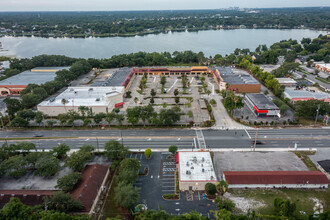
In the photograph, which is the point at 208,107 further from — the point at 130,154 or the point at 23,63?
the point at 23,63

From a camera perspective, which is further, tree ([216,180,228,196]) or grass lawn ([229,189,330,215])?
A: tree ([216,180,228,196])

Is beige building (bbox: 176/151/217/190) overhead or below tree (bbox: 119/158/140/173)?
below

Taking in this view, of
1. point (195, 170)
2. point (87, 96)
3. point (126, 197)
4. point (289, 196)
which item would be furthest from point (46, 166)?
point (289, 196)

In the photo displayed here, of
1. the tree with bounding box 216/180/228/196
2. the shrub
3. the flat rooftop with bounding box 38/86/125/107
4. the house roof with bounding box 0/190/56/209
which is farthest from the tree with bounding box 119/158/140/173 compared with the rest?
the flat rooftop with bounding box 38/86/125/107

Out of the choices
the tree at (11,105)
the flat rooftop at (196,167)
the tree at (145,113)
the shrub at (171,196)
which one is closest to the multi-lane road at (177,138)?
the tree at (145,113)

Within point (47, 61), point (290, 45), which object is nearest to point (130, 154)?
point (47, 61)

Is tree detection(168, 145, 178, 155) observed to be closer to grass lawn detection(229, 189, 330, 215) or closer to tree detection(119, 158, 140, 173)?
tree detection(119, 158, 140, 173)

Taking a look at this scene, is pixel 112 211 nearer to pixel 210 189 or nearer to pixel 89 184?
pixel 89 184
